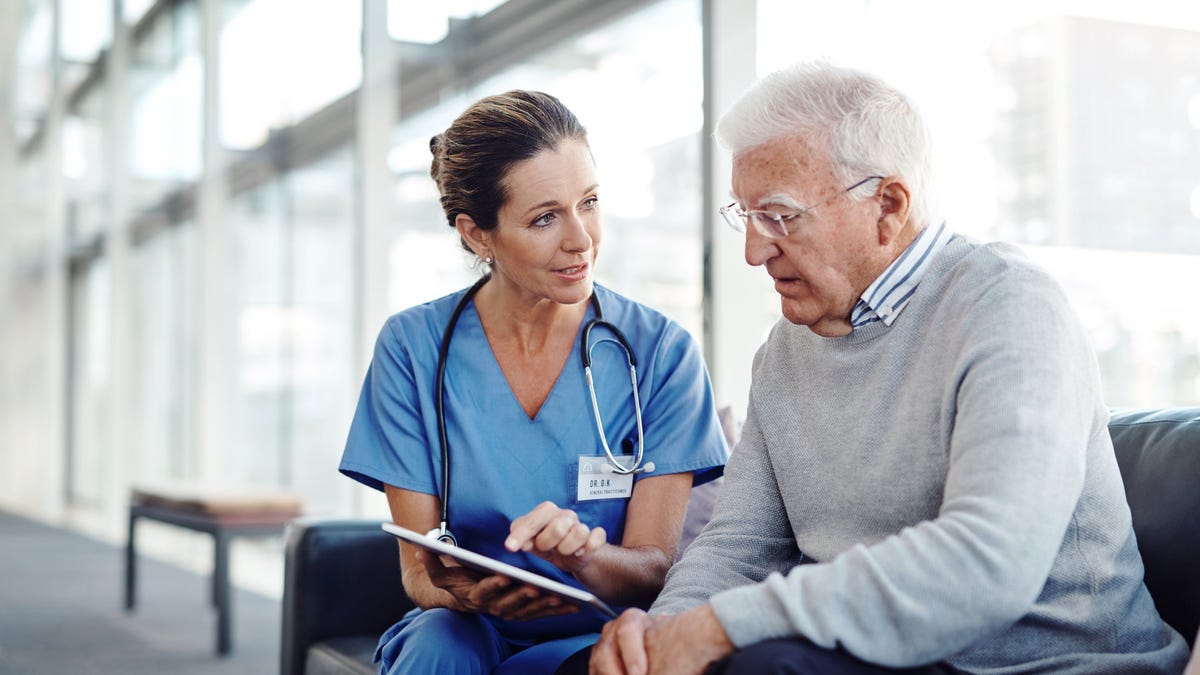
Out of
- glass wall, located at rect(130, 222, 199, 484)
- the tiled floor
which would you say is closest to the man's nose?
the tiled floor

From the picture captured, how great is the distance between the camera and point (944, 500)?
1.14 m

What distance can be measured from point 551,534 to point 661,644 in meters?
0.31

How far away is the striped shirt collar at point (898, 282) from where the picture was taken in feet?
4.43

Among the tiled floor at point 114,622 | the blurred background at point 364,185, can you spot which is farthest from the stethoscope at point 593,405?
the tiled floor at point 114,622

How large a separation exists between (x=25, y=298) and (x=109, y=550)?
4211mm

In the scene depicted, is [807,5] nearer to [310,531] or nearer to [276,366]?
[310,531]

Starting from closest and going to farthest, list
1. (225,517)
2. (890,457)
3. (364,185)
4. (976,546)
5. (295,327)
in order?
1. (976,546)
2. (890,457)
3. (225,517)
4. (364,185)
5. (295,327)

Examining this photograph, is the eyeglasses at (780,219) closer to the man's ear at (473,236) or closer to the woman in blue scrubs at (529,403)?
the woman in blue scrubs at (529,403)

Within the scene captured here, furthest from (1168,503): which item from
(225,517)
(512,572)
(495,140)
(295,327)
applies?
(295,327)

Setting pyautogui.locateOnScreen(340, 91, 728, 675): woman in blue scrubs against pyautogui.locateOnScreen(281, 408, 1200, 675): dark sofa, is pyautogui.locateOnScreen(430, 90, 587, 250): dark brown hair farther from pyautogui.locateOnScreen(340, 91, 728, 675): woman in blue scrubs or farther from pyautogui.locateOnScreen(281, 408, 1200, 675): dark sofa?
pyautogui.locateOnScreen(281, 408, 1200, 675): dark sofa

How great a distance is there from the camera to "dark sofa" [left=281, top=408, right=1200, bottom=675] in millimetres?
1383

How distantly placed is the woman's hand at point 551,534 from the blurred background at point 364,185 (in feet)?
1.97

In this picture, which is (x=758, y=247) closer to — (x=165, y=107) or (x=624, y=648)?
(x=624, y=648)

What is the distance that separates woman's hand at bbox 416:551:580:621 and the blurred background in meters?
0.63
